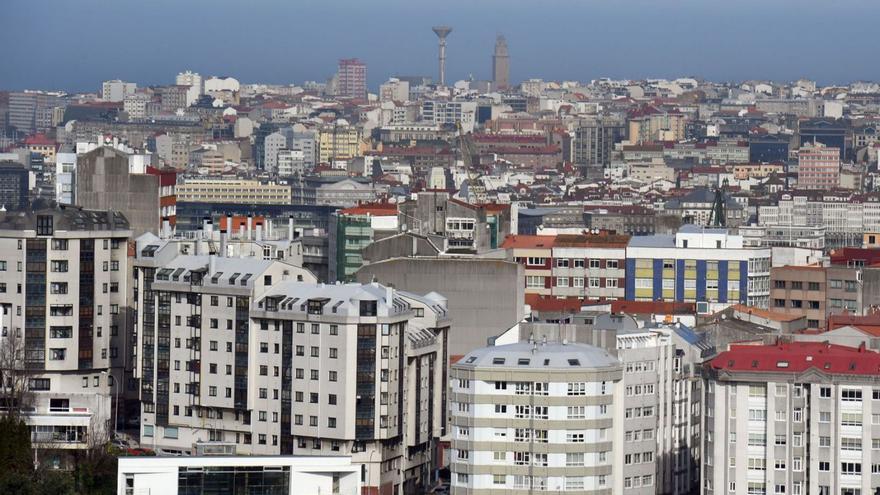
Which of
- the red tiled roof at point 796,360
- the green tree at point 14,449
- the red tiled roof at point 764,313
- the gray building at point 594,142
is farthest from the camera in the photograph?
the gray building at point 594,142

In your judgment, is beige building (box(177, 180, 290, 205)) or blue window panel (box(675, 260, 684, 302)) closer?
blue window panel (box(675, 260, 684, 302))

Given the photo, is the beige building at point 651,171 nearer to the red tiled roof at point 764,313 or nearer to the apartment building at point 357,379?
the red tiled roof at point 764,313

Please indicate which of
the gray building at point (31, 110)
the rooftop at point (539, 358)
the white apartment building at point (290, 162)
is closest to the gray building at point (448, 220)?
the rooftop at point (539, 358)

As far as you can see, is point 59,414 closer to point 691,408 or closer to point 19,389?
point 19,389

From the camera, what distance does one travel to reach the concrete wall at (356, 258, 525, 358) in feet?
157

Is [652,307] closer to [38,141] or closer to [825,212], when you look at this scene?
[825,212]

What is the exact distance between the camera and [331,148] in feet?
527

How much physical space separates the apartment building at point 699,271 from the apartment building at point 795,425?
1792 cm

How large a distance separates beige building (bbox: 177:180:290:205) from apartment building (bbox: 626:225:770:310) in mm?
56296

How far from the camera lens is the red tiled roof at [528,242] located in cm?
5869

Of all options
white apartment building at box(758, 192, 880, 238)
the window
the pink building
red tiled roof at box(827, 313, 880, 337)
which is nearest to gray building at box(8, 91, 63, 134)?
white apartment building at box(758, 192, 880, 238)

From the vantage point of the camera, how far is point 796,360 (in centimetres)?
3725

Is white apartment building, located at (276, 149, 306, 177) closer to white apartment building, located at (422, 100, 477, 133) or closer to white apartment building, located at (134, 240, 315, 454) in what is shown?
white apartment building, located at (422, 100, 477, 133)

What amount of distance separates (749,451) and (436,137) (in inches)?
5257
